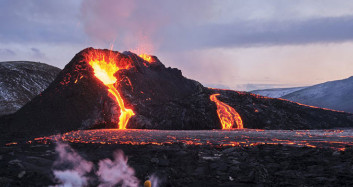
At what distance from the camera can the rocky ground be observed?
38.1 ft

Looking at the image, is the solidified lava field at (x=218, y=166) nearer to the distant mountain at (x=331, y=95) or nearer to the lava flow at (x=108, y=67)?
the lava flow at (x=108, y=67)

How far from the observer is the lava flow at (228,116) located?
44.3 meters

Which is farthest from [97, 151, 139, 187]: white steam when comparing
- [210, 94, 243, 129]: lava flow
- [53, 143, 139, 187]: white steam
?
[210, 94, 243, 129]: lava flow

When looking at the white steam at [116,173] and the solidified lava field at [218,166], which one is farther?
the solidified lava field at [218,166]

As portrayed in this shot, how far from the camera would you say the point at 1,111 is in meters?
76.8

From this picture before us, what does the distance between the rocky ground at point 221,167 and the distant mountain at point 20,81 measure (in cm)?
7367

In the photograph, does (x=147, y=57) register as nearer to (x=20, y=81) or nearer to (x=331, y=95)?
(x=20, y=81)

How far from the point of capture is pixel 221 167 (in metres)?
13.6

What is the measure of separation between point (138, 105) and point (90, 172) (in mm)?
29217

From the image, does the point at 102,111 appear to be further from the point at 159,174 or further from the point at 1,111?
the point at 1,111

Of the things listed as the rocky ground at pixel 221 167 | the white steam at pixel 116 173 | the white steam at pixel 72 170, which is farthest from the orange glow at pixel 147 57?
the white steam at pixel 116 173

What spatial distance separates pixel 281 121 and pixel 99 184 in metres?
41.1

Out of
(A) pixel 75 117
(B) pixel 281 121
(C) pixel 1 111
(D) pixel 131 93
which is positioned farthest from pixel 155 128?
(C) pixel 1 111

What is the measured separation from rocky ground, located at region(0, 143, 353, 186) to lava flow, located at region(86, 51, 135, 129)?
76.1ft
